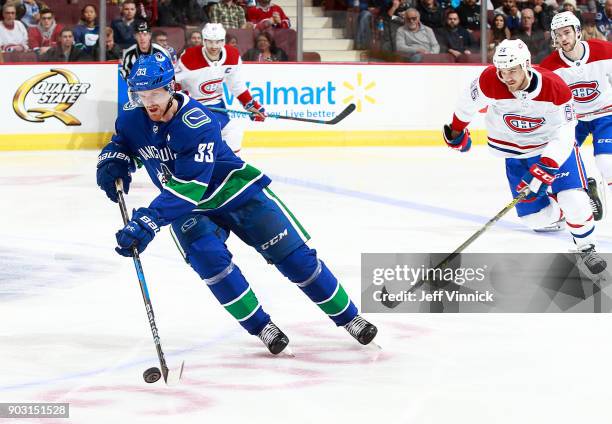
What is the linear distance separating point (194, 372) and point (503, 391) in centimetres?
98

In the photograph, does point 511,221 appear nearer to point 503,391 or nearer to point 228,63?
point 228,63

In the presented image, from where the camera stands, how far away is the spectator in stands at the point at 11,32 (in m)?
9.46

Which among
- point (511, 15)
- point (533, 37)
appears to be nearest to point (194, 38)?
point (511, 15)

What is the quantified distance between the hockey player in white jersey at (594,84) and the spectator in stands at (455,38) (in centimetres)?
405

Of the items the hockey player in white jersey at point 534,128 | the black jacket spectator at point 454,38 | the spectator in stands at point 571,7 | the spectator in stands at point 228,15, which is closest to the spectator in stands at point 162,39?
the spectator in stands at point 228,15

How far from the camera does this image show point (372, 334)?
398 centimetres

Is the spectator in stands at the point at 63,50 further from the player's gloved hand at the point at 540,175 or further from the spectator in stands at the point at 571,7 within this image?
the player's gloved hand at the point at 540,175

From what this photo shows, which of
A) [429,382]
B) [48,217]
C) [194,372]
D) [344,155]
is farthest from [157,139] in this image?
[344,155]

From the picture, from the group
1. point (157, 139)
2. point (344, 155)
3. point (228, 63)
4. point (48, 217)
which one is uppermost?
point (157, 139)

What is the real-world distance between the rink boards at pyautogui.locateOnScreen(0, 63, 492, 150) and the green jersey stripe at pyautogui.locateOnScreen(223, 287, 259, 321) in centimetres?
601

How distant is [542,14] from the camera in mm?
10742

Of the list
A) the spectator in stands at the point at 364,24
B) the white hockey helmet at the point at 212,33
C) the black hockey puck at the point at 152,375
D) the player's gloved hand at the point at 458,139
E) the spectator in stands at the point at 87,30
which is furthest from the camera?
the spectator in stands at the point at 364,24

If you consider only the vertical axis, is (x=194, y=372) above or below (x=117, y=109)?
above

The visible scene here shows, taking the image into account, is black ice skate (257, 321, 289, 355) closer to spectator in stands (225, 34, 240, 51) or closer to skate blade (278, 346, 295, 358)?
skate blade (278, 346, 295, 358)
